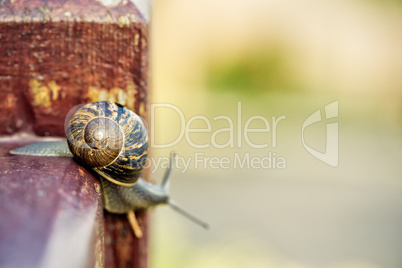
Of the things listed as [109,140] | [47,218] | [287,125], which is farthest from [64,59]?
[287,125]

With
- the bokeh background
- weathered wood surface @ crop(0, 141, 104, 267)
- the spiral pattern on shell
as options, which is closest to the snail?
the spiral pattern on shell

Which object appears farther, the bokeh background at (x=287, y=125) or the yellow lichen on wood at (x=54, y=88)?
the bokeh background at (x=287, y=125)

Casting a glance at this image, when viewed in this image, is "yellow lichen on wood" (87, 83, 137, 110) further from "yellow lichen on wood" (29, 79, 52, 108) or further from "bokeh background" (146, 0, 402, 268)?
Result: "bokeh background" (146, 0, 402, 268)

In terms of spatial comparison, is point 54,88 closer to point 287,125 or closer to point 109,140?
point 109,140

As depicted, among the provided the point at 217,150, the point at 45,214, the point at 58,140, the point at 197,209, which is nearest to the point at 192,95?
the point at 217,150

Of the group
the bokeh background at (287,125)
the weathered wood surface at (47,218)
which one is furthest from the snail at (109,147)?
the bokeh background at (287,125)

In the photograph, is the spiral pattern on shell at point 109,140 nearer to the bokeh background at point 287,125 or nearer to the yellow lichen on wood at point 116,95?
the yellow lichen on wood at point 116,95
